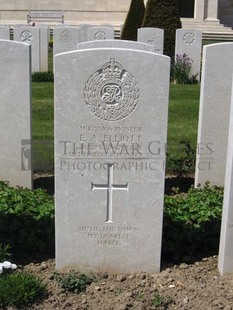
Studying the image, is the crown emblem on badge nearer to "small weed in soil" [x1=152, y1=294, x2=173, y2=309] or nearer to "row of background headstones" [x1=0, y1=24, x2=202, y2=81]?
"small weed in soil" [x1=152, y1=294, x2=173, y2=309]

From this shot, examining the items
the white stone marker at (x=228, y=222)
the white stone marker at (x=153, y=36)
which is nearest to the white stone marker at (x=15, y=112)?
the white stone marker at (x=228, y=222)

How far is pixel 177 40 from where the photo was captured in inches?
564

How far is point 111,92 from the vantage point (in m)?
4.19

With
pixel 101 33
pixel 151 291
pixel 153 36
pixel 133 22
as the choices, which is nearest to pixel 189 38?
pixel 153 36

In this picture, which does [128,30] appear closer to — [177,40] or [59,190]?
[177,40]

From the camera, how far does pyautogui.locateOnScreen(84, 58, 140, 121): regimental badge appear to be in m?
4.15

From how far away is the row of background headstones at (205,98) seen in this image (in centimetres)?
595

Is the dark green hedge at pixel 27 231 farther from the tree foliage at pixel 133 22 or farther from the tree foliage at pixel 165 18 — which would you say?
the tree foliage at pixel 133 22

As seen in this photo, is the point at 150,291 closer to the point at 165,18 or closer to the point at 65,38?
the point at 65,38

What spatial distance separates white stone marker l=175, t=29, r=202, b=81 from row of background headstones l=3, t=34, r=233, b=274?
8175mm

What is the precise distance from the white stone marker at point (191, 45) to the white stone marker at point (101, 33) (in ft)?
6.46

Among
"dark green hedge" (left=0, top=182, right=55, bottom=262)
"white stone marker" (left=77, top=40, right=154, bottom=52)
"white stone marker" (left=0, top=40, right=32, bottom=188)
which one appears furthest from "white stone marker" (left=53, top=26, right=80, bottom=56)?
"dark green hedge" (left=0, top=182, right=55, bottom=262)

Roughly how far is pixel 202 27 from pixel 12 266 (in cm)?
2673

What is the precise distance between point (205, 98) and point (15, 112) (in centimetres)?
206
